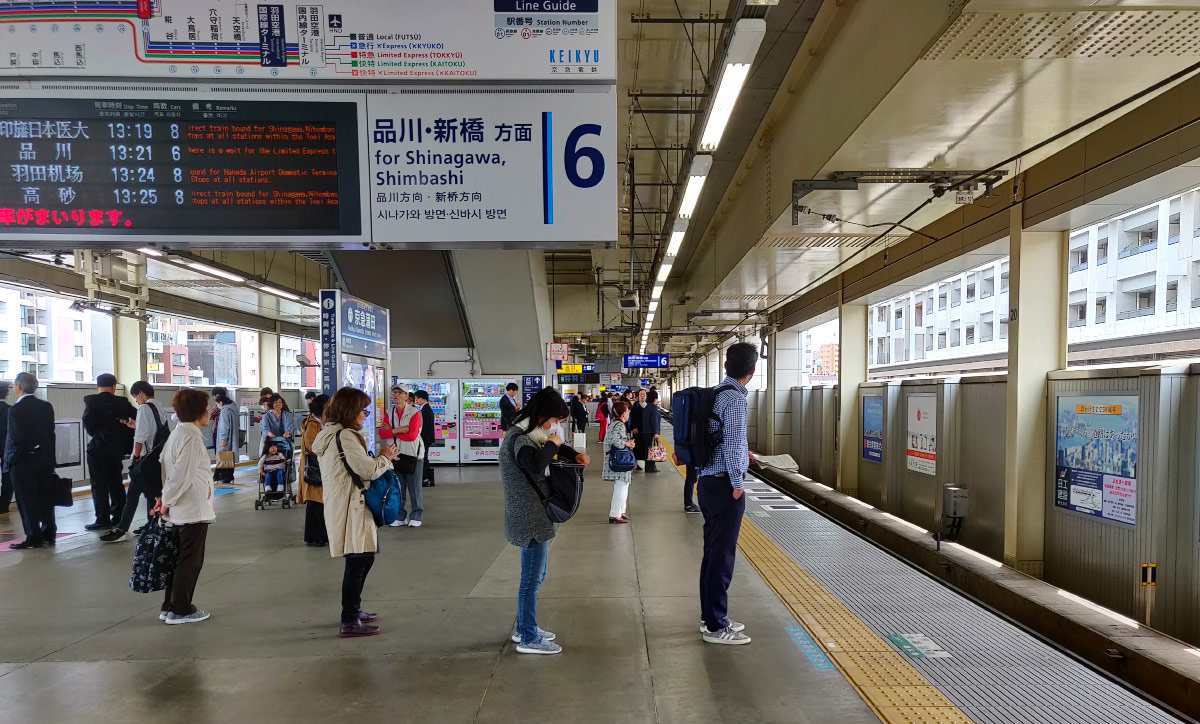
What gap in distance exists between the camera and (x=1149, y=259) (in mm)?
6633

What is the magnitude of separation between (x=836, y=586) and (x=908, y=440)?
653 centimetres

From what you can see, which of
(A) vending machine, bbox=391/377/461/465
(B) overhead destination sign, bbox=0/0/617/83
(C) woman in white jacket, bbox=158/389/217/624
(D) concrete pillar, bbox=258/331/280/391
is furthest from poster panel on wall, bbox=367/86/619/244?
(D) concrete pillar, bbox=258/331/280/391

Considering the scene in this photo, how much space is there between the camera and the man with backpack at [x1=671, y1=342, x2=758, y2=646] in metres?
3.90

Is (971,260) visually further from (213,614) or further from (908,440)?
(213,614)

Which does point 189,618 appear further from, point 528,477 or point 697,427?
point 697,427

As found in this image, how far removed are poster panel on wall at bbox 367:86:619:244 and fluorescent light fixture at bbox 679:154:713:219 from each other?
8.15ft

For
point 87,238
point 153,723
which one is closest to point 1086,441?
point 153,723

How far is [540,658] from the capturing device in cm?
376

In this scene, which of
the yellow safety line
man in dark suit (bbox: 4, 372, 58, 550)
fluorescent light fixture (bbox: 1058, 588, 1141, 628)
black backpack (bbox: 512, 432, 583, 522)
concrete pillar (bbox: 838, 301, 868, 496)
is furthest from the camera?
concrete pillar (bbox: 838, 301, 868, 496)

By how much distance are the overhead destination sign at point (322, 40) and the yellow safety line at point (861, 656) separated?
3631mm

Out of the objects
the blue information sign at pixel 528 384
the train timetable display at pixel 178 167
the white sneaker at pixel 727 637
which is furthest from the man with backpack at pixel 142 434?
the blue information sign at pixel 528 384

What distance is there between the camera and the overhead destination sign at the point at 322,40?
3.54 meters

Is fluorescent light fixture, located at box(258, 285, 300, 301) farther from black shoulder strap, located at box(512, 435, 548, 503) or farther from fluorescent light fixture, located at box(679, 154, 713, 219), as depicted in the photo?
black shoulder strap, located at box(512, 435, 548, 503)

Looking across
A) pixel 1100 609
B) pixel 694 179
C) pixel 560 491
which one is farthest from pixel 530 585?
pixel 1100 609
